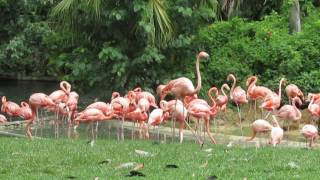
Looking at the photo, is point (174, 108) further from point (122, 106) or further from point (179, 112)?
point (122, 106)

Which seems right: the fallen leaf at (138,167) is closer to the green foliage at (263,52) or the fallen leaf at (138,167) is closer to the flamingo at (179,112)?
the flamingo at (179,112)

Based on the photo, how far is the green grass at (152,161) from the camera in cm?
683

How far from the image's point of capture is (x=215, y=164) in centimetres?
754

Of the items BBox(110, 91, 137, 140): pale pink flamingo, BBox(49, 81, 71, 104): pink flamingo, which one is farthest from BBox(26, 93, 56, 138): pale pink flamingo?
BBox(110, 91, 137, 140): pale pink flamingo

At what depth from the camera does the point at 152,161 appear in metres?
7.78

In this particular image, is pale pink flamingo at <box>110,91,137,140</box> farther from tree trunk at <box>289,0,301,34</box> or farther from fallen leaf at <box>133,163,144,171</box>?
tree trunk at <box>289,0,301,34</box>

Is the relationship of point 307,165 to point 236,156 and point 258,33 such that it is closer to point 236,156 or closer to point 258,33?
point 236,156

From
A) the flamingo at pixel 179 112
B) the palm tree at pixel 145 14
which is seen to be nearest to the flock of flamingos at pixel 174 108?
the flamingo at pixel 179 112

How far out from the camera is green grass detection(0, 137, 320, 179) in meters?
6.83

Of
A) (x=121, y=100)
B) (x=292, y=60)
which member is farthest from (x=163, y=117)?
(x=292, y=60)

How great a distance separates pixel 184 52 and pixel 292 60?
280 cm

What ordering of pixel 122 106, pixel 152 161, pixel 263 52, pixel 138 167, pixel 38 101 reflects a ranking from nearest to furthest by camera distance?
pixel 138 167
pixel 152 161
pixel 122 106
pixel 38 101
pixel 263 52

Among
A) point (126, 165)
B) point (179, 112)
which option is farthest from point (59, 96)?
point (126, 165)

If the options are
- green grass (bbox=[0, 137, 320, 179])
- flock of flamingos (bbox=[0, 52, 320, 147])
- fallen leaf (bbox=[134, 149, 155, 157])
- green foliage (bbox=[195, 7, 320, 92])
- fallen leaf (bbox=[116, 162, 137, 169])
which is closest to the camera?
green grass (bbox=[0, 137, 320, 179])
